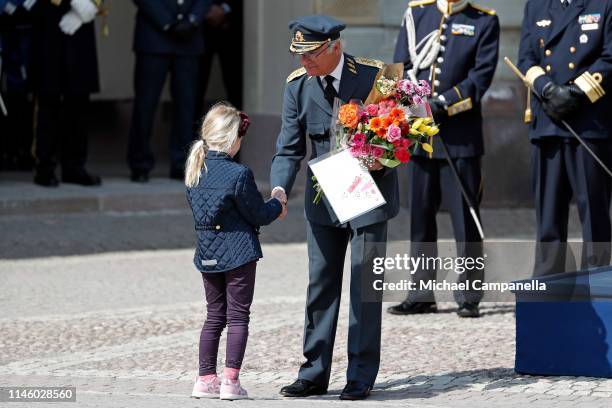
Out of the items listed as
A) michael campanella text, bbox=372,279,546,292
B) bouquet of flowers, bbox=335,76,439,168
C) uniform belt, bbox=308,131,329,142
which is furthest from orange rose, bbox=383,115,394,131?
michael campanella text, bbox=372,279,546,292

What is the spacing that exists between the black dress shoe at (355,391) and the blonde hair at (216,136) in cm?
114

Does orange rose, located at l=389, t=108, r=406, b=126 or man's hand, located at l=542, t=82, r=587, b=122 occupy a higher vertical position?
orange rose, located at l=389, t=108, r=406, b=126

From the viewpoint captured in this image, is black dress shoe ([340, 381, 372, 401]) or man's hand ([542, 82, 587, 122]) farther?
man's hand ([542, 82, 587, 122])

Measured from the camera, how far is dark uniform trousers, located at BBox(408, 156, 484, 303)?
359 inches

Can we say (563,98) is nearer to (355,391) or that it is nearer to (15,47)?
(355,391)

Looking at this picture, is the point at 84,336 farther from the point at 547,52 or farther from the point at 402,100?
the point at 547,52

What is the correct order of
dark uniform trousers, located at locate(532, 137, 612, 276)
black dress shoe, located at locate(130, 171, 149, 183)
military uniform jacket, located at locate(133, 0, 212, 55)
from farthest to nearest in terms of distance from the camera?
black dress shoe, located at locate(130, 171, 149, 183) → military uniform jacket, located at locate(133, 0, 212, 55) → dark uniform trousers, located at locate(532, 137, 612, 276)

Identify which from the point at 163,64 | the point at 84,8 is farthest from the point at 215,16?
the point at 84,8

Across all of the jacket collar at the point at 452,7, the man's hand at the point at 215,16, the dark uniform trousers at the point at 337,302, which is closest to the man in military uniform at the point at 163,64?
the man's hand at the point at 215,16

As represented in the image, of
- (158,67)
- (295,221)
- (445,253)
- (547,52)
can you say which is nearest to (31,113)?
(158,67)

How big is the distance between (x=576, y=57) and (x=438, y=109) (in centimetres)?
84

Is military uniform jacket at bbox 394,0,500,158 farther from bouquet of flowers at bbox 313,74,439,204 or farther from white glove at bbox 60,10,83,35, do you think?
white glove at bbox 60,10,83,35

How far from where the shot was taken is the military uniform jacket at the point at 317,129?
7023mm

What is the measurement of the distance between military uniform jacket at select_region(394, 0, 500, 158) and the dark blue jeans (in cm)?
249
